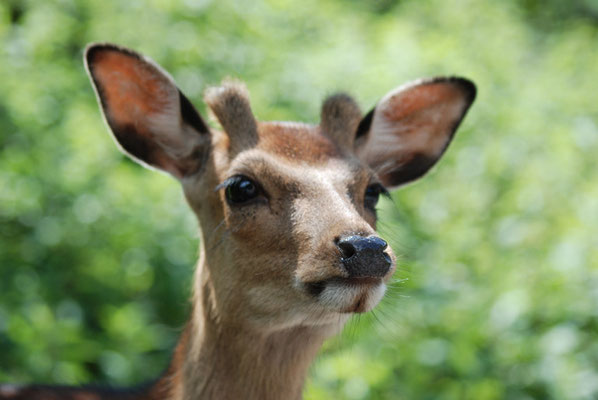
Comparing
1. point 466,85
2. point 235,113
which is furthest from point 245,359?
point 466,85

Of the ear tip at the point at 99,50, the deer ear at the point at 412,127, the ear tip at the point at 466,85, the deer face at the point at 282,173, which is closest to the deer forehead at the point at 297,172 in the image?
the deer face at the point at 282,173

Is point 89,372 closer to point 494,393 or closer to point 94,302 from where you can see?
point 94,302

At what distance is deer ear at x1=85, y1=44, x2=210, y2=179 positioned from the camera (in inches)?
140

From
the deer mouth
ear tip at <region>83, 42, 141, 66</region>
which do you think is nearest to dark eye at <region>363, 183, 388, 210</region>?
the deer mouth

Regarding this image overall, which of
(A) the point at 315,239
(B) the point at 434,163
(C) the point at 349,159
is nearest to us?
(A) the point at 315,239

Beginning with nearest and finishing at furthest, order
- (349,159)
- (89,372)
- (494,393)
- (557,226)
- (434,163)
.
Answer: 1. (349,159)
2. (434,163)
3. (494,393)
4. (89,372)
5. (557,226)

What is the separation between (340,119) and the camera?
365 cm

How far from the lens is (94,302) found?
5.31 metres

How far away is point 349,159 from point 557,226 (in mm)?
3345

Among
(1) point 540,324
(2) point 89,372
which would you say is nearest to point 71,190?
(2) point 89,372

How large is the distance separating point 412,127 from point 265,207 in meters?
1.21

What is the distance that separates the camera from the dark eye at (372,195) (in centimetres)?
342

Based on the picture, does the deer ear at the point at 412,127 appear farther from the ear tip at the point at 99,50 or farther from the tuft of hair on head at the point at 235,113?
the ear tip at the point at 99,50

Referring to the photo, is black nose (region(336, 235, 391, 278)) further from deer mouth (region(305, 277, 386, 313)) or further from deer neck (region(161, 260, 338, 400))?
deer neck (region(161, 260, 338, 400))
